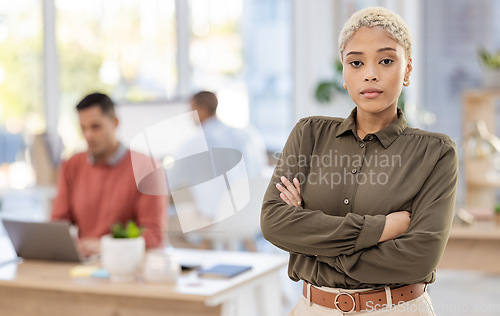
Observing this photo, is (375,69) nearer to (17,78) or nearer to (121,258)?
(121,258)

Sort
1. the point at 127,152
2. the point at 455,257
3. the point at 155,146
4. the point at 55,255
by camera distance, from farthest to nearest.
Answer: the point at 455,257
the point at 127,152
the point at 155,146
the point at 55,255

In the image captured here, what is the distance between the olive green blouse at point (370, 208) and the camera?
1377 mm

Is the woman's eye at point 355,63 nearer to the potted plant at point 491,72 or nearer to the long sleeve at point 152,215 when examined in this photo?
the long sleeve at point 152,215

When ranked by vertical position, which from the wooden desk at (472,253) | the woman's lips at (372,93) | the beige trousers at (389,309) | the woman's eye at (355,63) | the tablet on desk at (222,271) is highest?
the woman's eye at (355,63)

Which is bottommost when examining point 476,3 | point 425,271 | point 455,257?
point 455,257

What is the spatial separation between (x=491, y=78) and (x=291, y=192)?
416 cm

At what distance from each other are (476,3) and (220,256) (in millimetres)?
4510

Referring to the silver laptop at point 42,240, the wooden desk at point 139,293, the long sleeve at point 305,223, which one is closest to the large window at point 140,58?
the silver laptop at point 42,240

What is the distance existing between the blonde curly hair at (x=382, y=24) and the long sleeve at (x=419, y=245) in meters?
0.24

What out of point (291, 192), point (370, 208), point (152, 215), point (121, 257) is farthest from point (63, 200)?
point (370, 208)

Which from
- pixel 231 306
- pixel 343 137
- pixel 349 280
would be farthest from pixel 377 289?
pixel 231 306

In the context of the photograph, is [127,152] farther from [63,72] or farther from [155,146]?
[63,72]

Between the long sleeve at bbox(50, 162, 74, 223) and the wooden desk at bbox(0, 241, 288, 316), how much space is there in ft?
1.63

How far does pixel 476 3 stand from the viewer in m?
6.07
